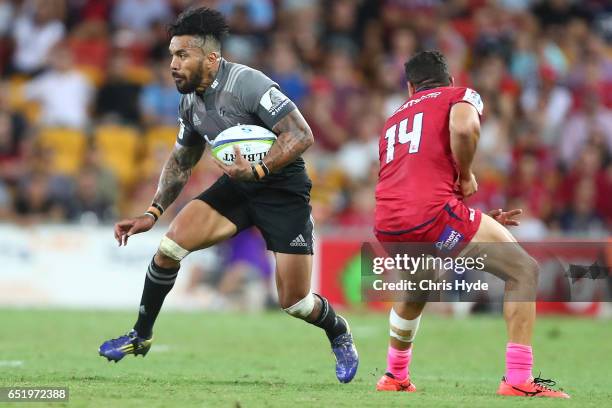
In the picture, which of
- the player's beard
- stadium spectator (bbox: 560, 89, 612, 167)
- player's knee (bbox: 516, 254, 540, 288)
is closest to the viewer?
player's knee (bbox: 516, 254, 540, 288)

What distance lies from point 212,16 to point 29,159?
8624 mm

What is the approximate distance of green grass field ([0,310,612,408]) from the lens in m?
7.08

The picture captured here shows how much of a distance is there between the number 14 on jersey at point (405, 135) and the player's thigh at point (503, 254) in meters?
0.69

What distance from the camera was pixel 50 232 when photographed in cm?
1571

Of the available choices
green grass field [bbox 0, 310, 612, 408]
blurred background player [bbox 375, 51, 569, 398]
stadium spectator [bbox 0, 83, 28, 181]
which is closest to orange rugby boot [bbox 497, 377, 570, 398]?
blurred background player [bbox 375, 51, 569, 398]

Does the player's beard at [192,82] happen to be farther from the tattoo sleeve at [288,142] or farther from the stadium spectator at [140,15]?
the stadium spectator at [140,15]

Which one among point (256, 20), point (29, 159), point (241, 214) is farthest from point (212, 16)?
point (256, 20)

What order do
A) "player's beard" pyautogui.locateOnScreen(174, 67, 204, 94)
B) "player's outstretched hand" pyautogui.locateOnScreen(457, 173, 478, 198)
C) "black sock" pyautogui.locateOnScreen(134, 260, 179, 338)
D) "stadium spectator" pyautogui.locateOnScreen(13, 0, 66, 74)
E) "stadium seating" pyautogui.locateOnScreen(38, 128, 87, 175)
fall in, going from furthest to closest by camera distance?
"stadium spectator" pyautogui.locateOnScreen(13, 0, 66, 74) → "stadium seating" pyautogui.locateOnScreen(38, 128, 87, 175) → "black sock" pyautogui.locateOnScreen(134, 260, 179, 338) → "player's beard" pyautogui.locateOnScreen(174, 67, 204, 94) → "player's outstretched hand" pyautogui.locateOnScreen(457, 173, 478, 198)

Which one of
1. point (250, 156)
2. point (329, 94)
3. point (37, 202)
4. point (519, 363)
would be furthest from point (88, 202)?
point (519, 363)

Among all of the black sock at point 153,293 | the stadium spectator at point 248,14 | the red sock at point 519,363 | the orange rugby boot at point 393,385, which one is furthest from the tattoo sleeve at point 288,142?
the stadium spectator at point 248,14

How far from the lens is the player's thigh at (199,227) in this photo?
821 cm

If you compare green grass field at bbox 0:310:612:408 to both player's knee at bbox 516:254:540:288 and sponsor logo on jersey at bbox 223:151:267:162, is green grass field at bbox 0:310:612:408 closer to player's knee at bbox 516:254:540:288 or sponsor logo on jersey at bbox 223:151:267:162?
player's knee at bbox 516:254:540:288

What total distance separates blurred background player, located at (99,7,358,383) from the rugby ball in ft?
0.23

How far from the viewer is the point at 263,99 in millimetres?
8008
